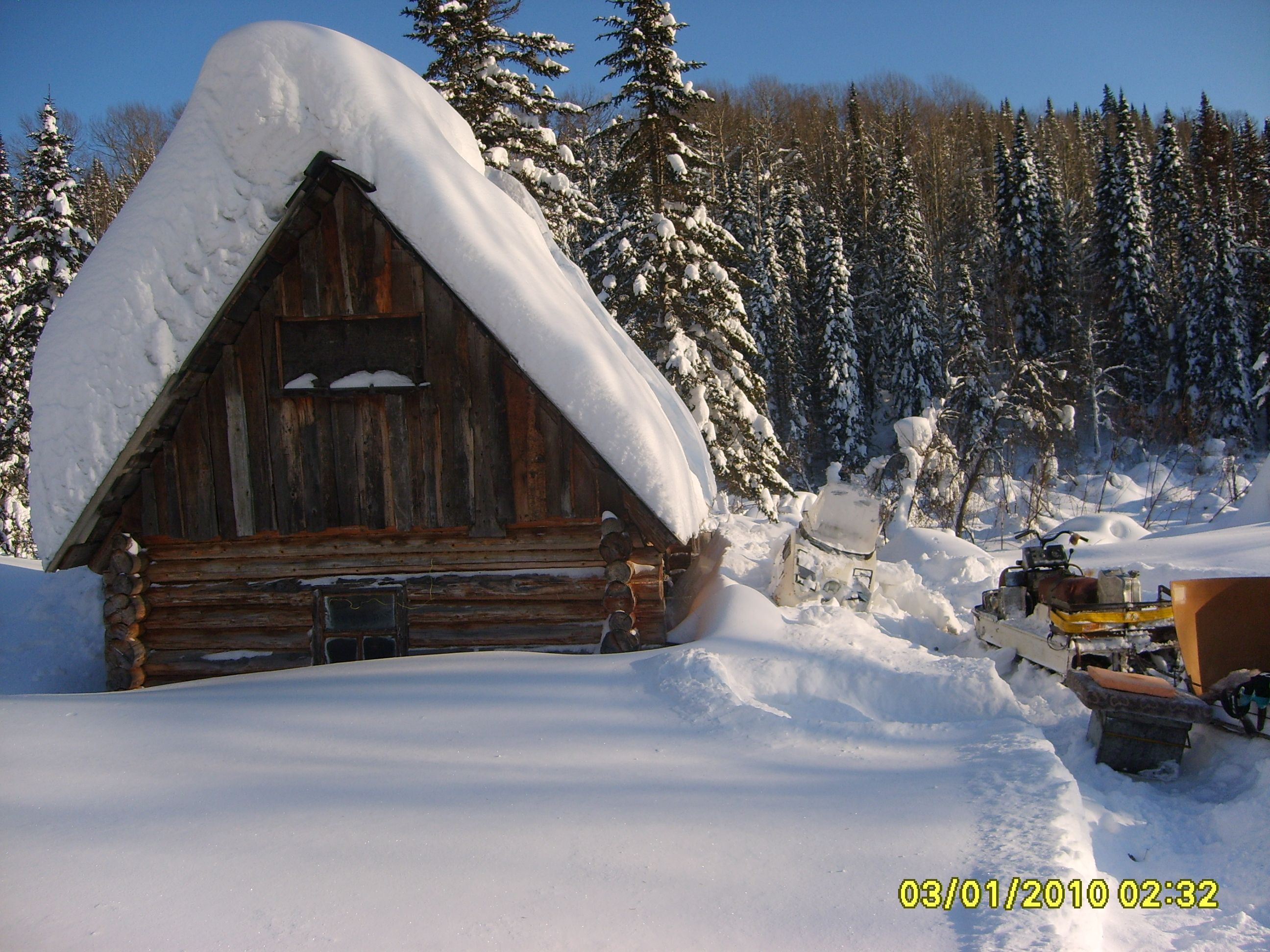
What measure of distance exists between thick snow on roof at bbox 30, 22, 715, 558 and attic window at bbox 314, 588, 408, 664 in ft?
8.15

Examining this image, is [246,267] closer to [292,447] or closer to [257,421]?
[257,421]

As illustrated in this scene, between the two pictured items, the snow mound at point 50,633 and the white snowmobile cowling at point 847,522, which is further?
the white snowmobile cowling at point 847,522

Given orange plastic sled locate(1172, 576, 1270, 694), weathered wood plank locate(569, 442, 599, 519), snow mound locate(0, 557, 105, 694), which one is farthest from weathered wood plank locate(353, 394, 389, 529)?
orange plastic sled locate(1172, 576, 1270, 694)

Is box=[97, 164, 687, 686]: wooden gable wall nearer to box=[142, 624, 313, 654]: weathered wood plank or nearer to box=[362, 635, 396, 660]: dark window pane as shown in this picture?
box=[142, 624, 313, 654]: weathered wood plank

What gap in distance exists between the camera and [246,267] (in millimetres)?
7133

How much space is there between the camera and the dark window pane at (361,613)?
7.97 m

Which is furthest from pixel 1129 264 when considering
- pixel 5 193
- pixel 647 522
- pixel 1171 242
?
pixel 5 193

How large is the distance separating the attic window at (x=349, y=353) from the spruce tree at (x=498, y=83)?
12446mm

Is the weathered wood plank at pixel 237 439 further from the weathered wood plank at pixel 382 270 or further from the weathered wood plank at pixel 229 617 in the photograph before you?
the weathered wood plank at pixel 382 270

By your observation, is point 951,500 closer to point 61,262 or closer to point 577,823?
point 577,823

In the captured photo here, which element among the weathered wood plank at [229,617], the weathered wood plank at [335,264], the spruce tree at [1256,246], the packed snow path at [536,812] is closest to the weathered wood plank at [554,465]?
the packed snow path at [536,812]

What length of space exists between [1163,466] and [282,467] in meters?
38.2

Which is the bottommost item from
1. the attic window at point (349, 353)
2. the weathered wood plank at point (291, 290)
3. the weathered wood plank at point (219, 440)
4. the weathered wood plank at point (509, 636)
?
the weathered wood plank at point (509, 636)

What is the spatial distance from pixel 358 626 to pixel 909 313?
39.4m
